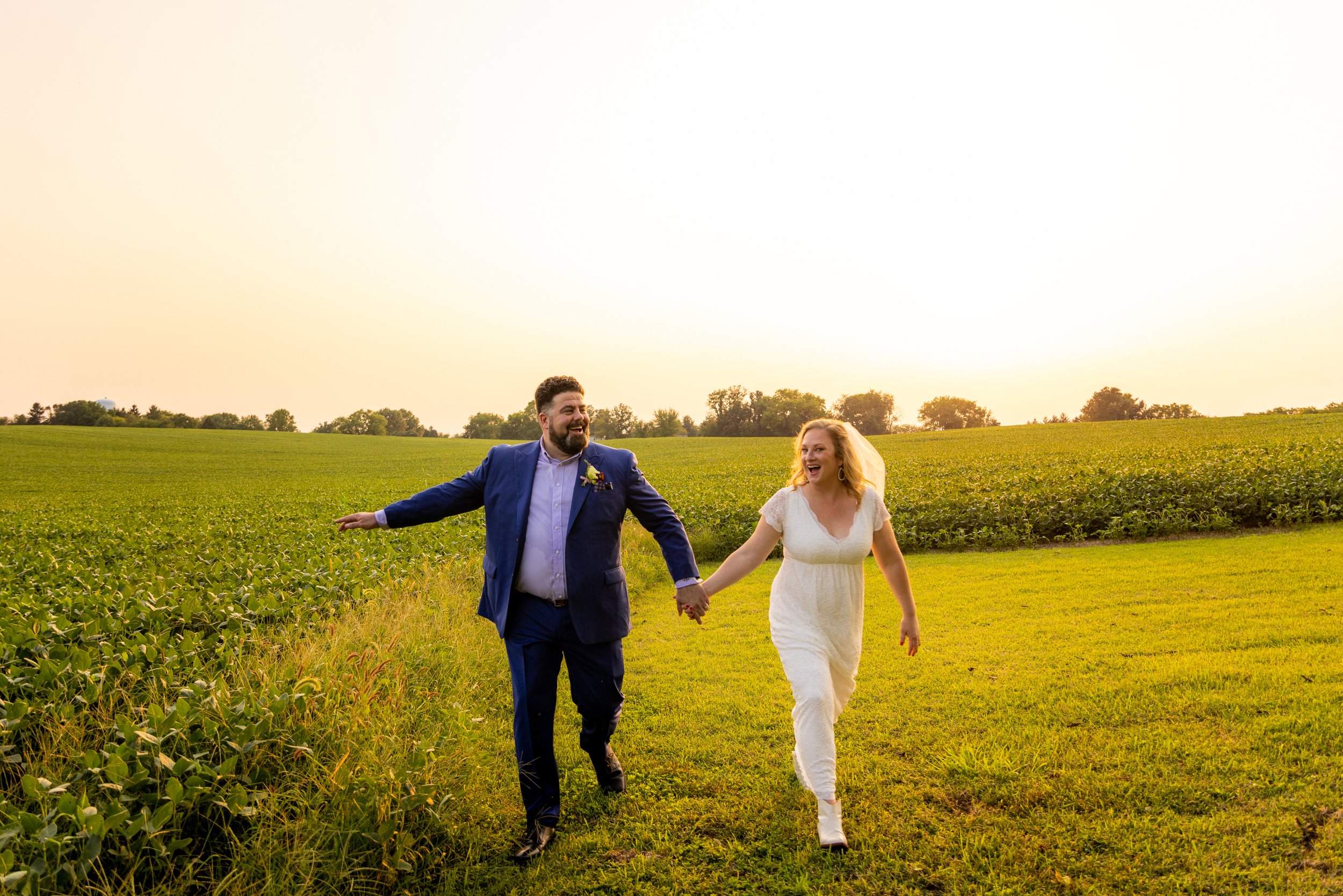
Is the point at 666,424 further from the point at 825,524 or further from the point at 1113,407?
the point at 825,524

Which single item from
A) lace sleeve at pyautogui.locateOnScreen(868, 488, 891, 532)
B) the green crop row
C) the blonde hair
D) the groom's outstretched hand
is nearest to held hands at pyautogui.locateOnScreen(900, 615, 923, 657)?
lace sleeve at pyautogui.locateOnScreen(868, 488, 891, 532)

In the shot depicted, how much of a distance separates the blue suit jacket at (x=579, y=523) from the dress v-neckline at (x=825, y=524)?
2.67 ft

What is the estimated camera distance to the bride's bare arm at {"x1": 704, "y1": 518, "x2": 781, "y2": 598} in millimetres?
4816

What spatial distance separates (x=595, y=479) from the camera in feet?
15.0

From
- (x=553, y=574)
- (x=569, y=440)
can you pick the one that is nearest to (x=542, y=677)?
(x=553, y=574)

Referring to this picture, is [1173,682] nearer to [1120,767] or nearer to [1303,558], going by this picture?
[1120,767]

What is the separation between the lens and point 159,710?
13.1ft

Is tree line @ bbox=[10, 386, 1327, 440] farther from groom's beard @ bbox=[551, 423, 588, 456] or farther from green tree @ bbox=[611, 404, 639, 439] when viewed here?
groom's beard @ bbox=[551, 423, 588, 456]

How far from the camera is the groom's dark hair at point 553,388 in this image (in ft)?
15.0

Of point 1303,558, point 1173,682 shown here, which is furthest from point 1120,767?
point 1303,558

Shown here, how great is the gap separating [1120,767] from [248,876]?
5309 millimetres

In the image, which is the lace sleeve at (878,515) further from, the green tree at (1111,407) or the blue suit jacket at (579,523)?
the green tree at (1111,407)

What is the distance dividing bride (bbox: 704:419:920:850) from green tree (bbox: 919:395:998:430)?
110m

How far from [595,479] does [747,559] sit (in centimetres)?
114
